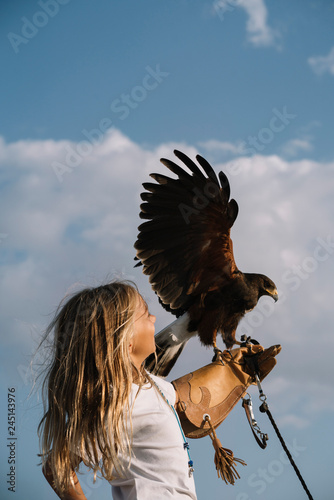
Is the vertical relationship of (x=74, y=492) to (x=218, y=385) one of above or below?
below

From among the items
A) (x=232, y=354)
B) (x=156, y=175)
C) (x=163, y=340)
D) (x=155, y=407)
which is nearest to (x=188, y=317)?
(x=163, y=340)

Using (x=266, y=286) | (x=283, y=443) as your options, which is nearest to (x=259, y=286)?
(x=266, y=286)

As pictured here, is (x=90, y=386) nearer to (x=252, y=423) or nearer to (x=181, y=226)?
(x=252, y=423)

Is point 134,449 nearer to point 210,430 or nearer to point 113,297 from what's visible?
point 113,297

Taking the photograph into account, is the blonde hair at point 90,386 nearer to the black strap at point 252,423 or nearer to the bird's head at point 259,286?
the black strap at point 252,423

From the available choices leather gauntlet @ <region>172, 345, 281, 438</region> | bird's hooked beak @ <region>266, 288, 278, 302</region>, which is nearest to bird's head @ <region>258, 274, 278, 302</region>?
bird's hooked beak @ <region>266, 288, 278, 302</region>

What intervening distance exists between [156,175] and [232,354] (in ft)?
6.22

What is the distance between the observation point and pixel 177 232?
3.84 metres

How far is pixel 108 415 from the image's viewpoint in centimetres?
136

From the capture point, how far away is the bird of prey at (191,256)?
3.76 meters

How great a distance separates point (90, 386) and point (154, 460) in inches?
11.2

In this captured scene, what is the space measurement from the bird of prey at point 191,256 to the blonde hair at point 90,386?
2.17m

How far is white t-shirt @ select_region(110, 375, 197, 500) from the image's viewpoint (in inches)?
53.4

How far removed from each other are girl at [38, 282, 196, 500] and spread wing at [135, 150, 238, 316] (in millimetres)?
2190
